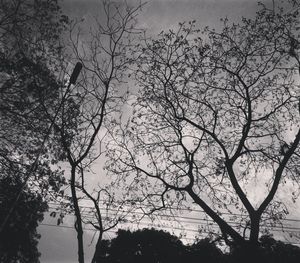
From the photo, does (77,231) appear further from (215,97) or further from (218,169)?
(215,97)

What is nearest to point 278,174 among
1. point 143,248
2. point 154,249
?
point 154,249

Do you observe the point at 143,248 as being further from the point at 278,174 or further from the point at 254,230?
the point at 278,174

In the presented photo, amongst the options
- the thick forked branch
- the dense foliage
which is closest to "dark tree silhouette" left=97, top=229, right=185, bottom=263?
the dense foliage

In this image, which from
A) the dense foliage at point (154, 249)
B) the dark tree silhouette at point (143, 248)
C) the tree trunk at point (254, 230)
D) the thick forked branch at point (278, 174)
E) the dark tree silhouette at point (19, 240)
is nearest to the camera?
the tree trunk at point (254, 230)

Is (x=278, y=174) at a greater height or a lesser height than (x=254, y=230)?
greater

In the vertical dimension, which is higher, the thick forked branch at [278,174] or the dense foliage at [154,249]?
the thick forked branch at [278,174]

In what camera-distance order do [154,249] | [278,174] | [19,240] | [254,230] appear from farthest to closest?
[19,240]
[154,249]
[278,174]
[254,230]

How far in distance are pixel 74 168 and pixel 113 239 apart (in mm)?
15151

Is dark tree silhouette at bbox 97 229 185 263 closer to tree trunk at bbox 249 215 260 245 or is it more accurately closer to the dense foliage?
the dense foliage

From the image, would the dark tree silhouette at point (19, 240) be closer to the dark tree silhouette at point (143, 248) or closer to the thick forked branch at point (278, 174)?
the dark tree silhouette at point (143, 248)

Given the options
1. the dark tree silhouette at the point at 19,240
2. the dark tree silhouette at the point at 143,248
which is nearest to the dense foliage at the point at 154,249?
the dark tree silhouette at the point at 143,248

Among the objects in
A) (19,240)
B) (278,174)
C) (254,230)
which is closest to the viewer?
(254,230)

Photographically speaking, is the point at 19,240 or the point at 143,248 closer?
the point at 143,248

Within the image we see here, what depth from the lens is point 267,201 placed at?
11.9m
